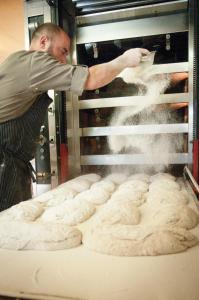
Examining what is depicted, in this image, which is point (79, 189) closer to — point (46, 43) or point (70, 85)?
point (70, 85)

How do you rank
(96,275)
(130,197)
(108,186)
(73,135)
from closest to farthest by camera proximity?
(96,275) < (130,197) < (108,186) < (73,135)

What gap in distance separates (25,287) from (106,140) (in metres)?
1.65

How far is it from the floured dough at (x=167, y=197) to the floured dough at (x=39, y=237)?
56 cm

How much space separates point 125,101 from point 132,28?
0.55 m

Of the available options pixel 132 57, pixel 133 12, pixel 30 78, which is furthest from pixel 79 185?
pixel 133 12

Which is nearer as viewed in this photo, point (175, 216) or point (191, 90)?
point (175, 216)

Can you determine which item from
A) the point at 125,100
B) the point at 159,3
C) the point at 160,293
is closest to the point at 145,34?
the point at 159,3

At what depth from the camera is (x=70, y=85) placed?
140cm

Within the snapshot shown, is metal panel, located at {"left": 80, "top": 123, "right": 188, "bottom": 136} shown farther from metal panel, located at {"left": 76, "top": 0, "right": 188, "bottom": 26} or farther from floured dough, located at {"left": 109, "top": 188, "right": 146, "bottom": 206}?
metal panel, located at {"left": 76, "top": 0, "right": 188, "bottom": 26}

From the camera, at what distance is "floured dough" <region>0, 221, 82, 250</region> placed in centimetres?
103

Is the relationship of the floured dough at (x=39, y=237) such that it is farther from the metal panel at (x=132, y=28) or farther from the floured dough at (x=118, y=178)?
the metal panel at (x=132, y=28)

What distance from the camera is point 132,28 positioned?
2.04 m

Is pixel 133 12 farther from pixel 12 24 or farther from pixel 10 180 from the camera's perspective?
pixel 10 180

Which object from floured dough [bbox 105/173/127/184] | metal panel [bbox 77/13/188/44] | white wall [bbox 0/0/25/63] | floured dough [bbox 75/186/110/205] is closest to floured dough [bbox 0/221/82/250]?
floured dough [bbox 75/186/110/205]
